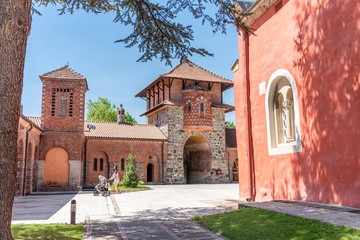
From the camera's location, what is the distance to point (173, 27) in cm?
906

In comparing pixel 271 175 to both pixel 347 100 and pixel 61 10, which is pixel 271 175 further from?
pixel 61 10

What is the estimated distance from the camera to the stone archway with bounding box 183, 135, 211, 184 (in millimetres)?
35031

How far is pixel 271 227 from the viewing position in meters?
6.22

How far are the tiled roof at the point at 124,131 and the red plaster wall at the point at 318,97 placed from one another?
21796 mm

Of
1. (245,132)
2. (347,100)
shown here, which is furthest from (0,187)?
(245,132)

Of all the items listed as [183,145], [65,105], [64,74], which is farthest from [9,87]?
[183,145]

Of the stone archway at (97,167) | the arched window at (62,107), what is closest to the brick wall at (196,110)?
the stone archway at (97,167)

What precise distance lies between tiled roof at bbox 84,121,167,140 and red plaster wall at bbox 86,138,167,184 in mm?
489

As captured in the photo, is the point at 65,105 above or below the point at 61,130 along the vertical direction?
above

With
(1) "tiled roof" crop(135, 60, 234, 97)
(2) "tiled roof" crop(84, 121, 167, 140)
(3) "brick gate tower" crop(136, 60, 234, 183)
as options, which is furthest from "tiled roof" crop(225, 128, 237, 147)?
(2) "tiled roof" crop(84, 121, 167, 140)

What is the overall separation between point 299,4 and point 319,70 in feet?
7.38

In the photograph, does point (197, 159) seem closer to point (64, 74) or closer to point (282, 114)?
point (64, 74)

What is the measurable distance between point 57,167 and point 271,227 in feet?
72.4

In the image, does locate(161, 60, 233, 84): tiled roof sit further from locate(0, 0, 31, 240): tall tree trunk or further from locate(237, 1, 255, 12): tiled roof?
locate(0, 0, 31, 240): tall tree trunk
